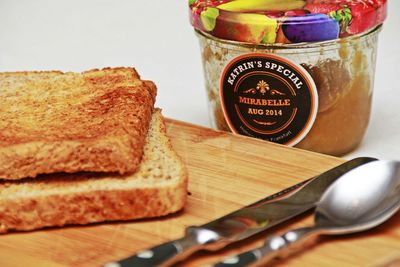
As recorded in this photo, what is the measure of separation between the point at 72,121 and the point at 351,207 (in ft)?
2.52

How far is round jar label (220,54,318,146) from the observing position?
7.97ft

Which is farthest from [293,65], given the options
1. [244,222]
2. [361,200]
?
[244,222]

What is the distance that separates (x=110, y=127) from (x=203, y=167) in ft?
1.05

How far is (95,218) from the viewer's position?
6.79ft

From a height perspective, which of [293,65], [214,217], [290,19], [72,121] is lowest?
[214,217]

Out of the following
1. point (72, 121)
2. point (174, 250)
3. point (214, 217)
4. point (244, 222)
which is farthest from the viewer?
point (72, 121)

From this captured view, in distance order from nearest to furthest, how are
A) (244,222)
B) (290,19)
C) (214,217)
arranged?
(244,222) → (214,217) → (290,19)

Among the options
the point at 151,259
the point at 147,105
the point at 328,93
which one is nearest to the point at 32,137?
the point at 147,105

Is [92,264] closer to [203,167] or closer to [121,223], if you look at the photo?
[121,223]

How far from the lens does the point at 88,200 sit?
2.06m

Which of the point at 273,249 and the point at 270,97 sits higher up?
the point at 270,97

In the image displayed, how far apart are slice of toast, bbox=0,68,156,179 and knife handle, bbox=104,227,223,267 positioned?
0.99ft

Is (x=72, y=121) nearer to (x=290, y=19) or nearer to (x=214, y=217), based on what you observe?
(x=214, y=217)

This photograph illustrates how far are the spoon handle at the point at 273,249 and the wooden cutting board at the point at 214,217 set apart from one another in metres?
0.03
